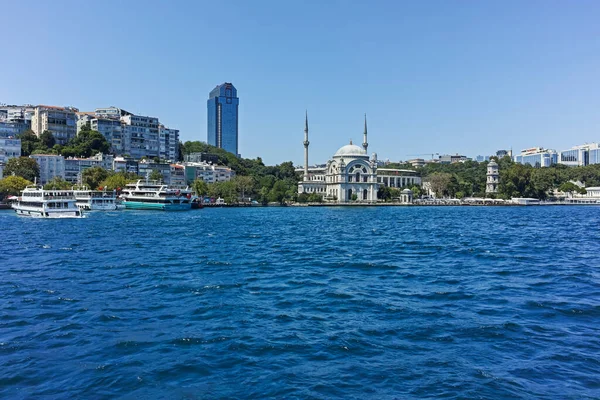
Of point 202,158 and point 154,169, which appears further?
point 202,158

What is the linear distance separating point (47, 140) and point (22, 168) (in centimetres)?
1669

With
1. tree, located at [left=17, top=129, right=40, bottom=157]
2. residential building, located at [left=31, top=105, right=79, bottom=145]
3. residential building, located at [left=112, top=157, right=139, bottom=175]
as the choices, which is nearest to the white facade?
residential building, located at [left=112, top=157, right=139, bottom=175]

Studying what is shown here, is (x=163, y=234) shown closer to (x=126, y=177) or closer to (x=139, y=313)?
(x=139, y=313)

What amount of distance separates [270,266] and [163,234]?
16.0 metres

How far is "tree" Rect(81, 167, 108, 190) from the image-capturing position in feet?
258

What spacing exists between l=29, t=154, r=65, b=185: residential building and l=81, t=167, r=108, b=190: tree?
6.98 metres

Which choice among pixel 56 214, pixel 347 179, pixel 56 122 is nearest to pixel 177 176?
pixel 56 122

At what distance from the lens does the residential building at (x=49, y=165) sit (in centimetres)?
8206

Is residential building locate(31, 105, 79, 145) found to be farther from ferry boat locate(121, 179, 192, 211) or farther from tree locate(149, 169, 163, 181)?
ferry boat locate(121, 179, 192, 211)

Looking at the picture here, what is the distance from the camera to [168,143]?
116 m

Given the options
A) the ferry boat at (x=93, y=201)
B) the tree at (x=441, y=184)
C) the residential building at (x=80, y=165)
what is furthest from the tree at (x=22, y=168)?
the tree at (x=441, y=184)

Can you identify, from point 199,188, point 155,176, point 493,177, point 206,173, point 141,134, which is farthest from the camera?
point 493,177

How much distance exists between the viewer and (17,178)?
234ft

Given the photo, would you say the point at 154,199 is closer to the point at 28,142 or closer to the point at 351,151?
the point at 28,142
